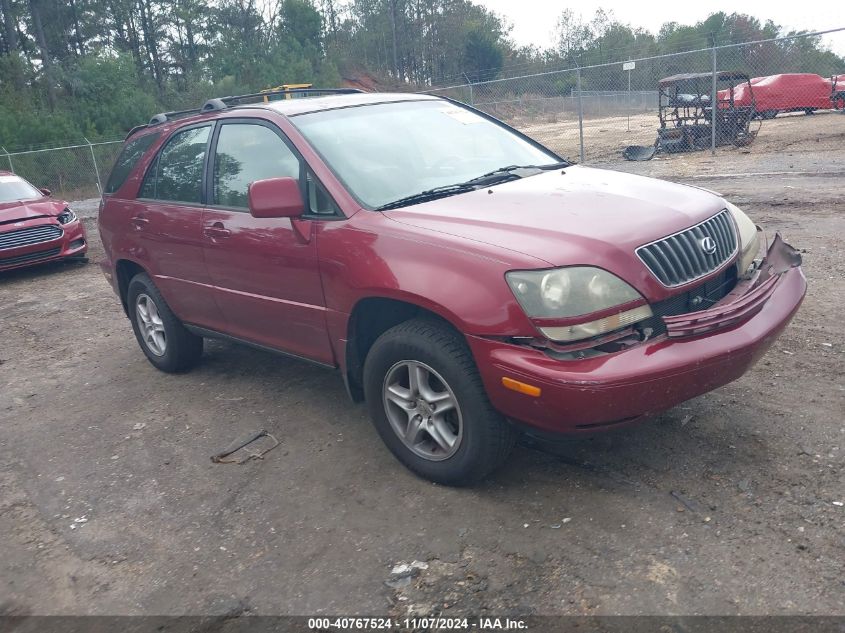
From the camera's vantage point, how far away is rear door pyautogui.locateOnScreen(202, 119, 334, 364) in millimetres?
3947

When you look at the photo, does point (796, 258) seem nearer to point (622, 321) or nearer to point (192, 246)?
point (622, 321)

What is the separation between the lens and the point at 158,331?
559cm

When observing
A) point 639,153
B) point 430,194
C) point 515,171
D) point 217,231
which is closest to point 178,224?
point 217,231

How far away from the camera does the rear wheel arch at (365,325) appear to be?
3.60m

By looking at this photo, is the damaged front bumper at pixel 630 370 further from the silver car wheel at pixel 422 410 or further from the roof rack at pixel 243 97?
the roof rack at pixel 243 97

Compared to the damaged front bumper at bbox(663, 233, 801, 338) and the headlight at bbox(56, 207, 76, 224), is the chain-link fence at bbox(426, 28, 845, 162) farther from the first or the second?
the damaged front bumper at bbox(663, 233, 801, 338)

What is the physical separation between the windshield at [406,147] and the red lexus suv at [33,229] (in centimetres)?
749

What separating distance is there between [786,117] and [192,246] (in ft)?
83.5

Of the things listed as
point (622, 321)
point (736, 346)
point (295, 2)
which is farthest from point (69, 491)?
point (295, 2)

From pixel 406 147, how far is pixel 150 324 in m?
2.63

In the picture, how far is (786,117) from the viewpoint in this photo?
25.2 metres

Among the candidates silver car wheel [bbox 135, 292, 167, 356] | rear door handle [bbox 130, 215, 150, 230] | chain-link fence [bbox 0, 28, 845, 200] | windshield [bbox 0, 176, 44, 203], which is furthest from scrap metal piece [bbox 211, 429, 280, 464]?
chain-link fence [bbox 0, 28, 845, 200]

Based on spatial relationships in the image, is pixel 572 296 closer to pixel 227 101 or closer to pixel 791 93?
pixel 227 101

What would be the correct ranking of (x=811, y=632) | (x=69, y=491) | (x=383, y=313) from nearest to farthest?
(x=811, y=632) < (x=383, y=313) < (x=69, y=491)
